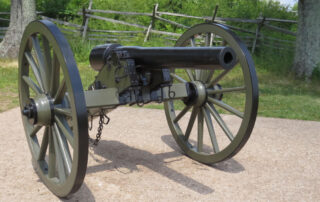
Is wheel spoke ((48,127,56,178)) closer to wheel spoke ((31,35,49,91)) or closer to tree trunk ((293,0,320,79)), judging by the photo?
wheel spoke ((31,35,49,91))

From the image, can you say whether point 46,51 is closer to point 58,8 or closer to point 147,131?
point 147,131

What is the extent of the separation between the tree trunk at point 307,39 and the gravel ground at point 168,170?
16.6 feet

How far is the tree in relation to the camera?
1148 centimetres

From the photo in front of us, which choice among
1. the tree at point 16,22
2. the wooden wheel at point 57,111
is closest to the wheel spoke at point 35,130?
the wooden wheel at point 57,111

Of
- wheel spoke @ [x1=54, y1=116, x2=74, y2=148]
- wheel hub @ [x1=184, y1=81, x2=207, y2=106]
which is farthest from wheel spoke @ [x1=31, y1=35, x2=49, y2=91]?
wheel hub @ [x1=184, y1=81, x2=207, y2=106]

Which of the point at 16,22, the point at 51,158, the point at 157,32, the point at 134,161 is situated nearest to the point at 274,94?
the point at 134,161

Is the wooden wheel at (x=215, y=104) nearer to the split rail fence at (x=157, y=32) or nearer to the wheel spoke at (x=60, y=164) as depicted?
the wheel spoke at (x=60, y=164)

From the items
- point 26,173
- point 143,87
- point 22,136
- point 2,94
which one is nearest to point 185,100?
point 143,87

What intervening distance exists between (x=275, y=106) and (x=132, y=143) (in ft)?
12.1

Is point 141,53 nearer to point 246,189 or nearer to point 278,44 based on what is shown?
point 246,189

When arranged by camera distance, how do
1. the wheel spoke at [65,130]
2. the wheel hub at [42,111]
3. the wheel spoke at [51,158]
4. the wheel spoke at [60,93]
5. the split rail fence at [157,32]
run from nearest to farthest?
the wheel spoke at [65,130] → the wheel spoke at [60,93] → the wheel hub at [42,111] → the wheel spoke at [51,158] → the split rail fence at [157,32]

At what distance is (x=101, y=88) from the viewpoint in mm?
3721

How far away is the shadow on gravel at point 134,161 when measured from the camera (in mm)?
3736

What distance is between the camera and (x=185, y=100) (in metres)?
4.07
